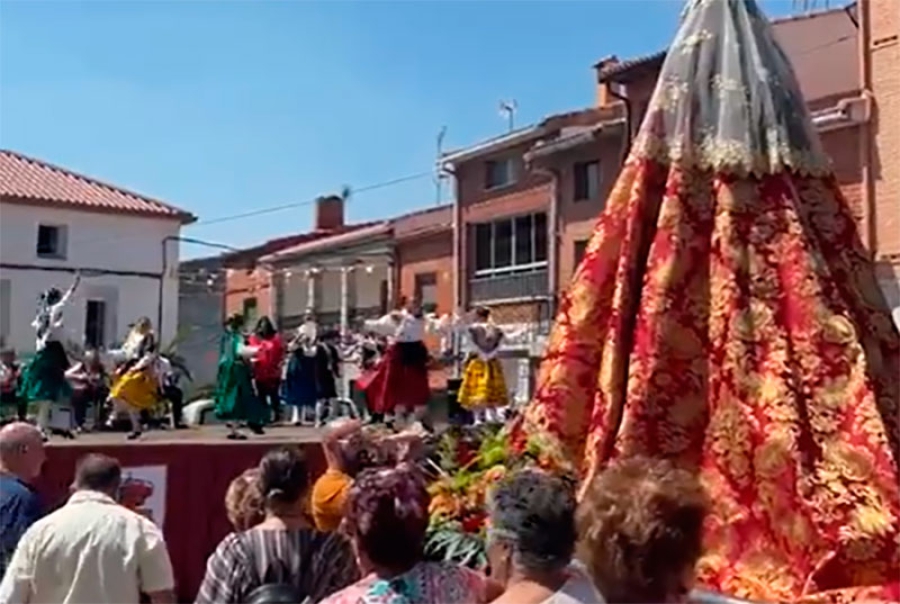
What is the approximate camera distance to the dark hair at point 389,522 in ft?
9.77

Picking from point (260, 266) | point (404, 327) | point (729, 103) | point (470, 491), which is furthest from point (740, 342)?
point (260, 266)

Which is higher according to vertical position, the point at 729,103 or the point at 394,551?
the point at 729,103

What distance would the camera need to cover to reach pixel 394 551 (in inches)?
117

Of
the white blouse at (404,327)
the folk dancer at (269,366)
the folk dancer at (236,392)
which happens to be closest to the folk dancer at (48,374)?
the folk dancer at (236,392)

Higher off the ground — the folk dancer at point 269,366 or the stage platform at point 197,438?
the folk dancer at point 269,366

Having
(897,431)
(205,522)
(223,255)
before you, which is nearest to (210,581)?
(897,431)

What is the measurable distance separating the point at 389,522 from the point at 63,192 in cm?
3380

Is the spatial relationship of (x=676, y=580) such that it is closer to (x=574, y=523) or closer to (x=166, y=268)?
(x=574, y=523)

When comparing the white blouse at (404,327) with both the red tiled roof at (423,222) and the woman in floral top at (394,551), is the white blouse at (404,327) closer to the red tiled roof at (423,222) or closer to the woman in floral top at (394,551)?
the woman in floral top at (394,551)

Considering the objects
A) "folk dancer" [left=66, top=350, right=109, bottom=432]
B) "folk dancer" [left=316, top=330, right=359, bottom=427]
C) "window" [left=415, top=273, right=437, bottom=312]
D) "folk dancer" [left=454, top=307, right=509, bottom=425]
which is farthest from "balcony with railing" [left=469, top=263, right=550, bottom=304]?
"folk dancer" [left=454, top=307, right=509, bottom=425]

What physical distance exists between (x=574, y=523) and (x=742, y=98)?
242 cm

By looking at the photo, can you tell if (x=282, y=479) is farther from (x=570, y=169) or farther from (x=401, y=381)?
(x=570, y=169)

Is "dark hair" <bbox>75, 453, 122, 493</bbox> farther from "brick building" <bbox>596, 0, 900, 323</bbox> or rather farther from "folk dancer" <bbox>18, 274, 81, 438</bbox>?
"brick building" <bbox>596, 0, 900, 323</bbox>

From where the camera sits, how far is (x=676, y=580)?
2.45 meters
